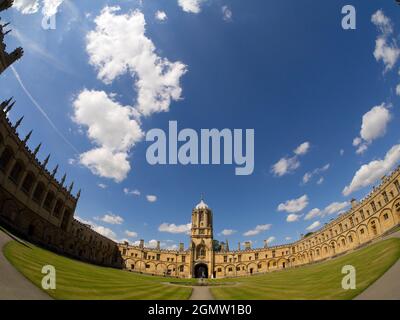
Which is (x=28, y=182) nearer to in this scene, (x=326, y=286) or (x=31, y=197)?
(x=31, y=197)

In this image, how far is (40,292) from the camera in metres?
10.4

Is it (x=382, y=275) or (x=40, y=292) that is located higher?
(x=382, y=275)

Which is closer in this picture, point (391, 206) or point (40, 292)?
point (40, 292)

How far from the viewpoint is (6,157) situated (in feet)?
107

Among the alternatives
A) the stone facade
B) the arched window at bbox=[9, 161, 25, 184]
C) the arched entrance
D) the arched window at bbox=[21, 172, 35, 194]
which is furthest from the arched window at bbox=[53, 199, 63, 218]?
the arched entrance

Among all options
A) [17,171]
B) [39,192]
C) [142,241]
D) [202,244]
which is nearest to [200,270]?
[202,244]

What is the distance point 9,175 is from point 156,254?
50852 millimetres

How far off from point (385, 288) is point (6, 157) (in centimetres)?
4382

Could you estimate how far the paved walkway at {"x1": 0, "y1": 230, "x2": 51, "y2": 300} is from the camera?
8.92 metres

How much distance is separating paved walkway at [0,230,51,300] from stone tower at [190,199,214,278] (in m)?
60.9

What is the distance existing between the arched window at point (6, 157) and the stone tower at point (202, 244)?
170ft
